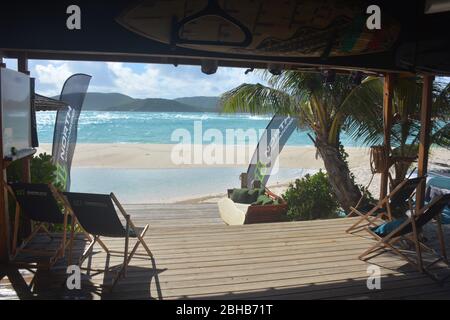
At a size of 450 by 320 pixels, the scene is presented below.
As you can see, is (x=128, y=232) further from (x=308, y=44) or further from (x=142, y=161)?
(x=142, y=161)

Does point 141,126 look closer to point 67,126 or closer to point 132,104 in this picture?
point 132,104

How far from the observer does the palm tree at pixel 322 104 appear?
6664 mm

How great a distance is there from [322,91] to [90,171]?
50.0 feet

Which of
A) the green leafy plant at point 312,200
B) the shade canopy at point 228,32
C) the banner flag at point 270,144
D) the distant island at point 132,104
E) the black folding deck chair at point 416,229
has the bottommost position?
the green leafy plant at point 312,200

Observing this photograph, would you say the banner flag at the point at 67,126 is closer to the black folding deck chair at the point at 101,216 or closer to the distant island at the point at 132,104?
the black folding deck chair at the point at 101,216

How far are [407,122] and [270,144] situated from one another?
4.24 m

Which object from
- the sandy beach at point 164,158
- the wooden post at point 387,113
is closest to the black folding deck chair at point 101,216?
the wooden post at point 387,113

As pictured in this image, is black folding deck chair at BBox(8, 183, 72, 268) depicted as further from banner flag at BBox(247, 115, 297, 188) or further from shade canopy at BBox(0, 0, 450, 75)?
banner flag at BBox(247, 115, 297, 188)

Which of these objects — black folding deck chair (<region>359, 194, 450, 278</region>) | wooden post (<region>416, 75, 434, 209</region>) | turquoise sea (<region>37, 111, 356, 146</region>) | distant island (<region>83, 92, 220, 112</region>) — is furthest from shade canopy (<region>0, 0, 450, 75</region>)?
distant island (<region>83, 92, 220, 112</region>)

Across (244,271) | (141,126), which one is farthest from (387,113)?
(141,126)

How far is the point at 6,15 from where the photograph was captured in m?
3.24

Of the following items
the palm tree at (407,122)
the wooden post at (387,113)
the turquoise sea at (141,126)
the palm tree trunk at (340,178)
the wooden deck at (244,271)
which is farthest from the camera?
the turquoise sea at (141,126)

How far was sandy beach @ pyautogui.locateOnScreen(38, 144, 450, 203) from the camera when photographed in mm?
20750

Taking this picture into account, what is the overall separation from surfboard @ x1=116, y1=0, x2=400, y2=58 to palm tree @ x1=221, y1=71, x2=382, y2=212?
271 centimetres
